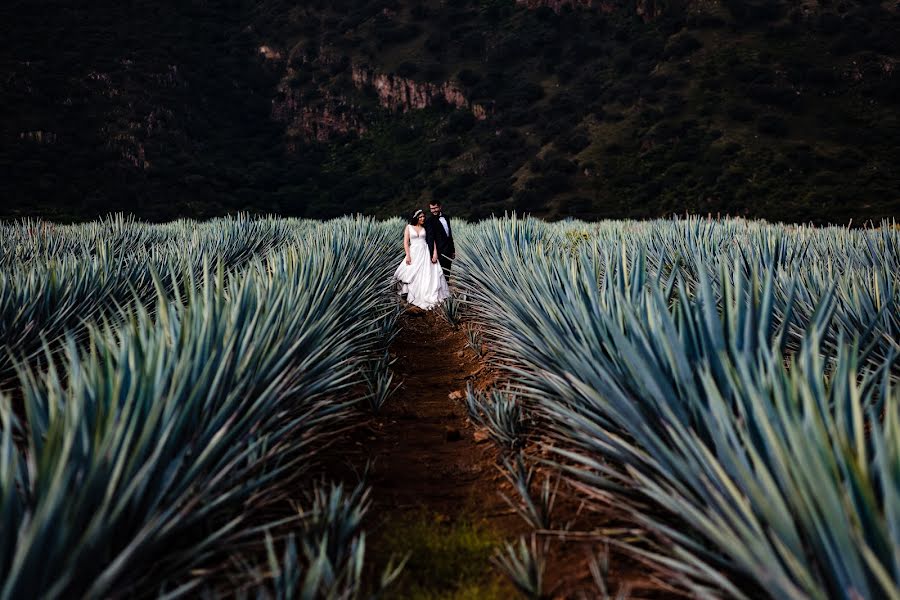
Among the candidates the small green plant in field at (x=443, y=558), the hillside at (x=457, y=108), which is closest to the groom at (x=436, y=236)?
the small green plant in field at (x=443, y=558)

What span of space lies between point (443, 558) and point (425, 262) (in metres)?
5.89

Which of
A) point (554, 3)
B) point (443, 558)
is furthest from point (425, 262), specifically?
point (554, 3)

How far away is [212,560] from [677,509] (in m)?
1.20

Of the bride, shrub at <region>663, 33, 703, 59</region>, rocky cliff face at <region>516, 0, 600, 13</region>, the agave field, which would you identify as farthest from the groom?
rocky cliff face at <region>516, 0, 600, 13</region>

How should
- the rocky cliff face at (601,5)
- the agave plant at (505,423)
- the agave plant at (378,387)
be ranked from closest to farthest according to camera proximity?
the agave plant at (505,423) < the agave plant at (378,387) < the rocky cliff face at (601,5)

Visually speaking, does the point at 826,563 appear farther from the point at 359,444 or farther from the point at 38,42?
the point at 38,42

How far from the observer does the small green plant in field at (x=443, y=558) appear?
1677 millimetres

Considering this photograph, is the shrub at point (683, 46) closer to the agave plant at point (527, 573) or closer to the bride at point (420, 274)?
the bride at point (420, 274)

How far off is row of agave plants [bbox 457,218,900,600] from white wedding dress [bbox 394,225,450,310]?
3.56m

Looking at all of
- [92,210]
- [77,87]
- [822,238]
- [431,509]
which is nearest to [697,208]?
[822,238]

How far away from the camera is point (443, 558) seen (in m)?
1.84

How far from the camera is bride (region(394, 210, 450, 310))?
7.48 m

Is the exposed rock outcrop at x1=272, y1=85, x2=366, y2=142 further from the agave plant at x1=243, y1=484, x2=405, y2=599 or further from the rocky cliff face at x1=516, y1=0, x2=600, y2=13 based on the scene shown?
the agave plant at x1=243, y1=484, x2=405, y2=599

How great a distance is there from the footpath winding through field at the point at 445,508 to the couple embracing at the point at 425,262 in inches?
136
